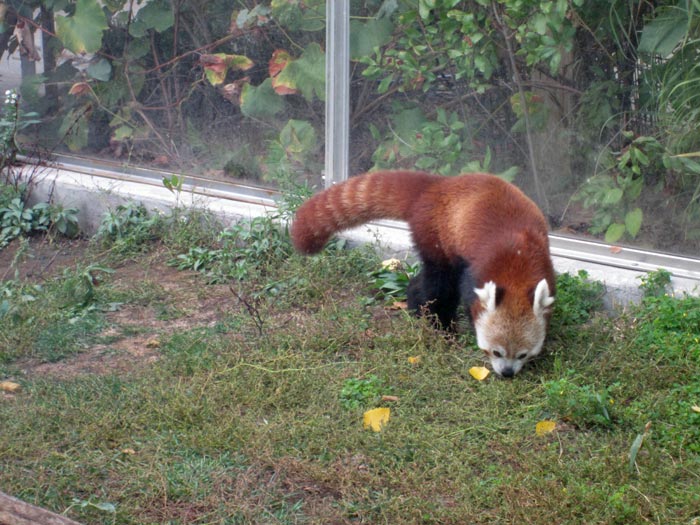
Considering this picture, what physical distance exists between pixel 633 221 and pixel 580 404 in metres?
1.77

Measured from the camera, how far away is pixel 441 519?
111 inches

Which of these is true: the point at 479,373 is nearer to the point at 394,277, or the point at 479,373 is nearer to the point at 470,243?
the point at 470,243

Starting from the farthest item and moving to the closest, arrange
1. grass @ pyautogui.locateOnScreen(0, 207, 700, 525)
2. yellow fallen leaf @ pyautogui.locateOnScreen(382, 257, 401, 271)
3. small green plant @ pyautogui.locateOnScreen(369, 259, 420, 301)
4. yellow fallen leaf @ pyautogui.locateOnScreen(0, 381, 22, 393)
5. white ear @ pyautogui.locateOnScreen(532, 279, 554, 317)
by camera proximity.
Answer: yellow fallen leaf @ pyautogui.locateOnScreen(382, 257, 401, 271)
small green plant @ pyautogui.locateOnScreen(369, 259, 420, 301)
white ear @ pyautogui.locateOnScreen(532, 279, 554, 317)
yellow fallen leaf @ pyautogui.locateOnScreen(0, 381, 22, 393)
grass @ pyautogui.locateOnScreen(0, 207, 700, 525)

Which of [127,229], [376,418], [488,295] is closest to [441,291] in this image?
[488,295]

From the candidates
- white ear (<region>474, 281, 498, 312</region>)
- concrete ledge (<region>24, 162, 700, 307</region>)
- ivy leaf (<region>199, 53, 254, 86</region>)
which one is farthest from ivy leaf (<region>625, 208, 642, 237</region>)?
ivy leaf (<region>199, 53, 254, 86</region>)

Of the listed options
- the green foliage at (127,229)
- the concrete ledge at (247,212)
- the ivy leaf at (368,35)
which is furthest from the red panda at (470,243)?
the green foliage at (127,229)

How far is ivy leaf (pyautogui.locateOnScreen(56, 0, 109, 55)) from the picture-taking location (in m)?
6.39

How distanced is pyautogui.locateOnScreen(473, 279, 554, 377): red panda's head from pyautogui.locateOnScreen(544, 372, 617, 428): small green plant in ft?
1.22

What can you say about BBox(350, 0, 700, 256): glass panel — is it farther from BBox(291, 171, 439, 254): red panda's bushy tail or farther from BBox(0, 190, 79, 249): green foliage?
BBox(0, 190, 79, 249): green foliage

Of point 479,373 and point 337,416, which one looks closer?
point 337,416

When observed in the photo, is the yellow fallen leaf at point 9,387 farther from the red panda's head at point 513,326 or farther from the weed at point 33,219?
the weed at point 33,219

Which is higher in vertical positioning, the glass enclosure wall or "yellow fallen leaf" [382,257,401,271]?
the glass enclosure wall

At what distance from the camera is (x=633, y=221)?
4.84 m

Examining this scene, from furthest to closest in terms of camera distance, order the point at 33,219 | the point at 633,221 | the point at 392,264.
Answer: the point at 33,219 < the point at 392,264 < the point at 633,221
